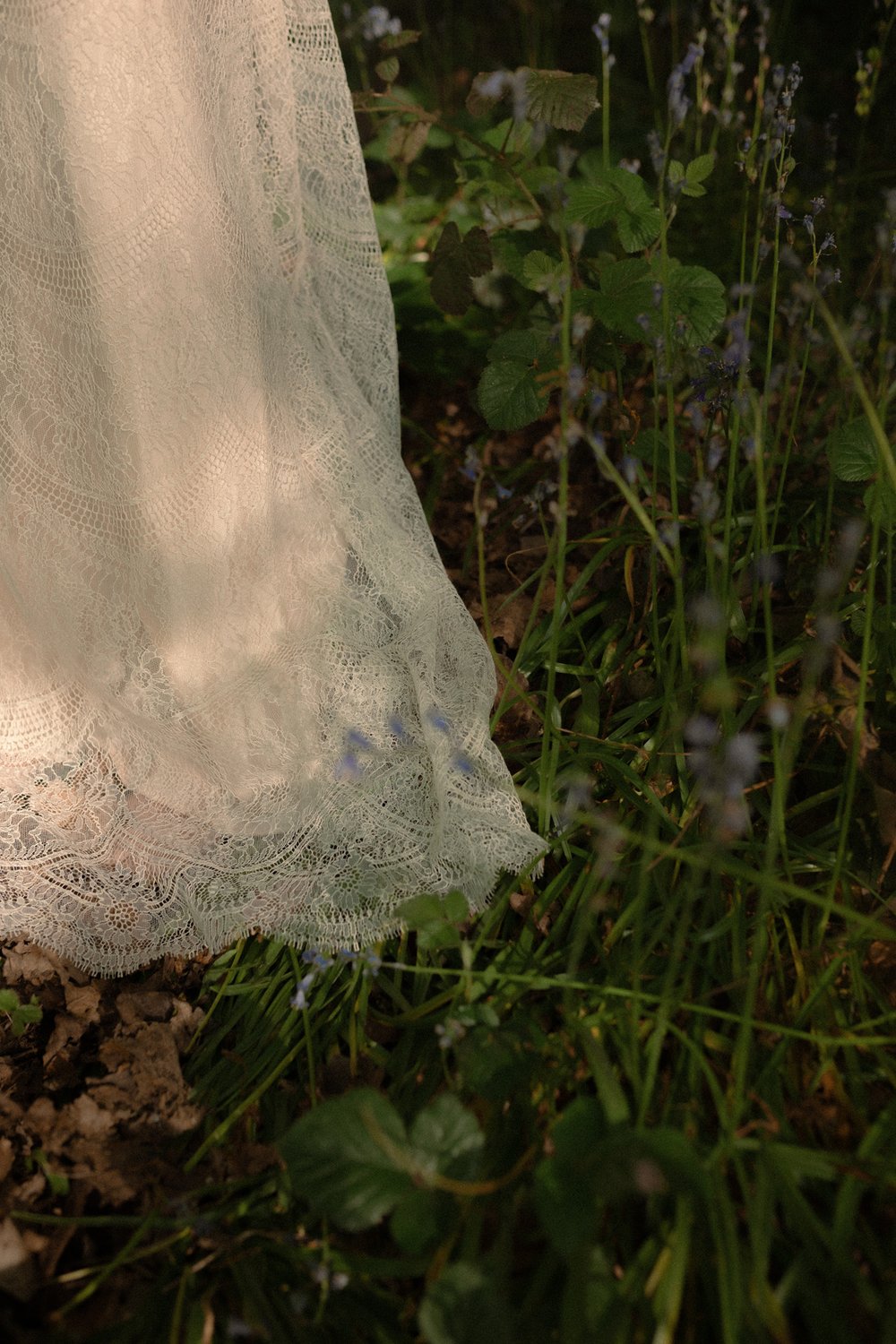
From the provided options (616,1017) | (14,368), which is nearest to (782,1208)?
(616,1017)

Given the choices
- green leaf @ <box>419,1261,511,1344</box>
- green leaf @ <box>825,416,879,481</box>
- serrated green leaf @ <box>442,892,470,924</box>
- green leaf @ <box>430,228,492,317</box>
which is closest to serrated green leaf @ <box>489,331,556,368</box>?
green leaf @ <box>430,228,492,317</box>

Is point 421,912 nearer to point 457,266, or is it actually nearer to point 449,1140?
point 449,1140

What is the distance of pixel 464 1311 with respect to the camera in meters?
0.82

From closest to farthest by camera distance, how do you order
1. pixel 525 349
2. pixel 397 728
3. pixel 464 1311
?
pixel 464 1311 → pixel 397 728 → pixel 525 349

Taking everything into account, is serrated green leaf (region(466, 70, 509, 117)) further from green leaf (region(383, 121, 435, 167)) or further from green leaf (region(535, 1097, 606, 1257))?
green leaf (region(535, 1097, 606, 1257))

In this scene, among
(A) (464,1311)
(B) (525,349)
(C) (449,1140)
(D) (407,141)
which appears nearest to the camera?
(A) (464,1311)

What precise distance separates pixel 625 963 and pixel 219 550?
27.8 inches

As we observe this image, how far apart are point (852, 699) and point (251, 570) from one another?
2.52ft

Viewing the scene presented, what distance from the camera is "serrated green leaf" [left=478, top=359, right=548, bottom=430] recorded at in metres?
1.46

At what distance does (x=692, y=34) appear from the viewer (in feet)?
8.47

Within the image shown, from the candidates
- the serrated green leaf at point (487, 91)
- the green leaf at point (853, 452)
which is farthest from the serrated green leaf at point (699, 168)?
the green leaf at point (853, 452)

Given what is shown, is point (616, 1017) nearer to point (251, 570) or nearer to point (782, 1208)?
point (782, 1208)

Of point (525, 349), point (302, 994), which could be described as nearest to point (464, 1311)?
point (302, 994)

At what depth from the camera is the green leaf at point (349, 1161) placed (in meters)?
0.88
